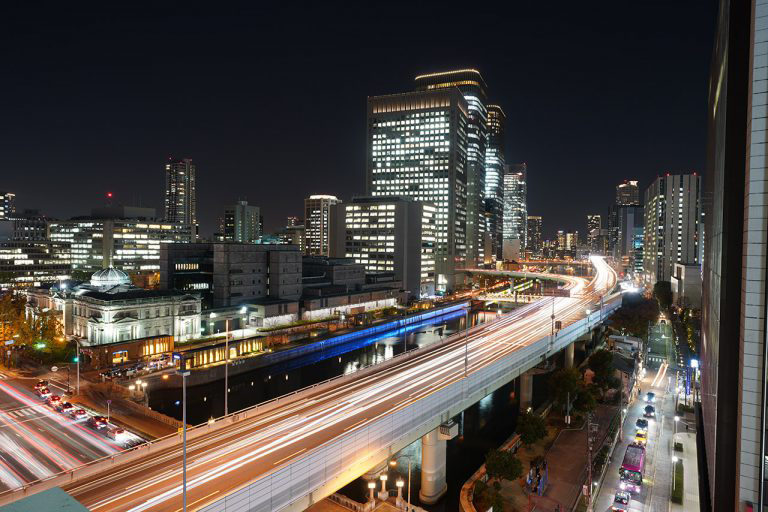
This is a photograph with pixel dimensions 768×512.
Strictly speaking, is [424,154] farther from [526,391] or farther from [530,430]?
[530,430]

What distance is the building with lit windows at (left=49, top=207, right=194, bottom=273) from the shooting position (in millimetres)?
142875

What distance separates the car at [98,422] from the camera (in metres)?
40.2

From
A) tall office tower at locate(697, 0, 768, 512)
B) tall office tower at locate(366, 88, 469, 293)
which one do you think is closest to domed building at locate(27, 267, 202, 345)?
tall office tower at locate(697, 0, 768, 512)

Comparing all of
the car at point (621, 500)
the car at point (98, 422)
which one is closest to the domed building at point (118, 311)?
the car at point (98, 422)

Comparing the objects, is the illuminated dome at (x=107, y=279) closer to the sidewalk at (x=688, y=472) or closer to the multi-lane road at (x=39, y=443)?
the multi-lane road at (x=39, y=443)

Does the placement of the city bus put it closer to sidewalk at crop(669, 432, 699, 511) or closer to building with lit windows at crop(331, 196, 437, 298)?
sidewalk at crop(669, 432, 699, 511)

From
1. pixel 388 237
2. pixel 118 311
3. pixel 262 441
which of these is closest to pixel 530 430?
pixel 262 441

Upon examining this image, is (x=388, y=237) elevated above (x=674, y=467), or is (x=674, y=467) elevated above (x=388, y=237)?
(x=388, y=237)

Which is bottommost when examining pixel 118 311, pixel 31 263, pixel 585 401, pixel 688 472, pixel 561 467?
pixel 561 467

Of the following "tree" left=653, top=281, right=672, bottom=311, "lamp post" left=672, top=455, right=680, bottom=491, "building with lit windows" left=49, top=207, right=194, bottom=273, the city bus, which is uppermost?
"building with lit windows" left=49, top=207, right=194, bottom=273

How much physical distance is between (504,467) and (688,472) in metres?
16.8

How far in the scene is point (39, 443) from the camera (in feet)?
119

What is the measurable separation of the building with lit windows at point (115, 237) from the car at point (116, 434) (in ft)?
382

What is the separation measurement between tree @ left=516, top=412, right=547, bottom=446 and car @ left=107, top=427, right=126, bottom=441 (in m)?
35.0
